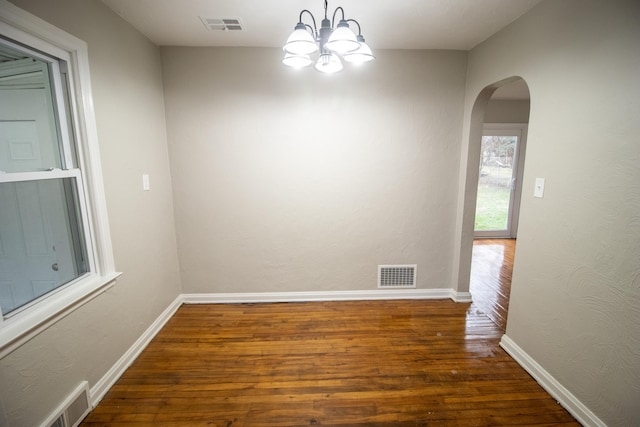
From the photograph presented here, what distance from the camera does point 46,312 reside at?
150cm

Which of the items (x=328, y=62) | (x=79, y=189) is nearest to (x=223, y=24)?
(x=328, y=62)

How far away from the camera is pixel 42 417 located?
58.0 inches

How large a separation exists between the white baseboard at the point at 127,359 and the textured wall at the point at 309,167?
43 cm

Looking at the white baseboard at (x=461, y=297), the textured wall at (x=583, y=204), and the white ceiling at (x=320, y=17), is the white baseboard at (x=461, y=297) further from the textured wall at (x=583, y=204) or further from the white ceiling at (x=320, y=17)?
A: the white ceiling at (x=320, y=17)

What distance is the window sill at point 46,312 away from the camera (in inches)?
52.1

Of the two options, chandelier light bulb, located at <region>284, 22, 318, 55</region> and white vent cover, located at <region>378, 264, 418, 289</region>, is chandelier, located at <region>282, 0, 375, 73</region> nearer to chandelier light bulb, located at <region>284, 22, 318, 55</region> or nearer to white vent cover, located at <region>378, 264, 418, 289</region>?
chandelier light bulb, located at <region>284, 22, 318, 55</region>

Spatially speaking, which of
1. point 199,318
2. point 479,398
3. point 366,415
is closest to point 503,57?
point 479,398

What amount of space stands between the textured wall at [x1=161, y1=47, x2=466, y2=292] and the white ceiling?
21 cm

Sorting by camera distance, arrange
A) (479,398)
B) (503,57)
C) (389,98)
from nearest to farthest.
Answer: (479,398)
(503,57)
(389,98)

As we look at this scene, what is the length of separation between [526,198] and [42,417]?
129 inches

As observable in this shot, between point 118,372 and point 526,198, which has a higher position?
point 526,198

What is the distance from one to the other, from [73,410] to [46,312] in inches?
25.3

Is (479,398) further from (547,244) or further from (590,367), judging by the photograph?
(547,244)

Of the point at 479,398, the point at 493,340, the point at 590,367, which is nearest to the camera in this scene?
the point at 590,367
